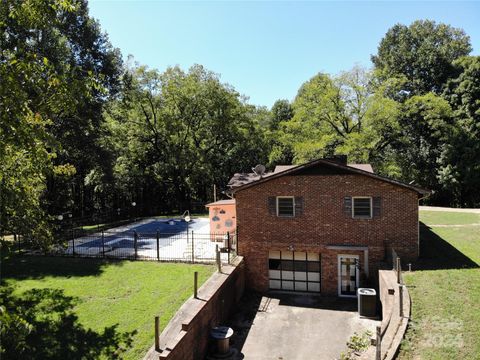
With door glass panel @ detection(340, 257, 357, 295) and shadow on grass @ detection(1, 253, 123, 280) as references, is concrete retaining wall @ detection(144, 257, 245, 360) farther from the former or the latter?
shadow on grass @ detection(1, 253, 123, 280)

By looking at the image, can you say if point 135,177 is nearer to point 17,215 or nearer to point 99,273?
point 99,273

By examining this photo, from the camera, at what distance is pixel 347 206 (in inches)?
650

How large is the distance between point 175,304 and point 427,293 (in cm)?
860

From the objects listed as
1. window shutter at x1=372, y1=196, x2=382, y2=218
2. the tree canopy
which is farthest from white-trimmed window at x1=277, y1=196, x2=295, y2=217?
the tree canopy

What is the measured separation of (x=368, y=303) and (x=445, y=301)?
130 inches

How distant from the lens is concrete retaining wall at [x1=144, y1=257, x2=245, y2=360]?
10.2m

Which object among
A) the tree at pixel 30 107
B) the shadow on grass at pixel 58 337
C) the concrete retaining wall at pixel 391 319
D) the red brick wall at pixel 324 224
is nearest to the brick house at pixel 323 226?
the red brick wall at pixel 324 224

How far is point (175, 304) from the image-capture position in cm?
1278

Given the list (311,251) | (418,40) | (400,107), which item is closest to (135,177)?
(311,251)

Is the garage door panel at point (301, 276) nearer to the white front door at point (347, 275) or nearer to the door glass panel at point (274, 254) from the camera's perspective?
the door glass panel at point (274, 254)

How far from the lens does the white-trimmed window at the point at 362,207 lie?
53.5ft

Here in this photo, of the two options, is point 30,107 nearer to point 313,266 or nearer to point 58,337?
point 58,337

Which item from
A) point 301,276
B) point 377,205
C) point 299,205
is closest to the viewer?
point 377,205

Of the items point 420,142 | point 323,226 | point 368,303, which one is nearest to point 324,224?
point 323,226
